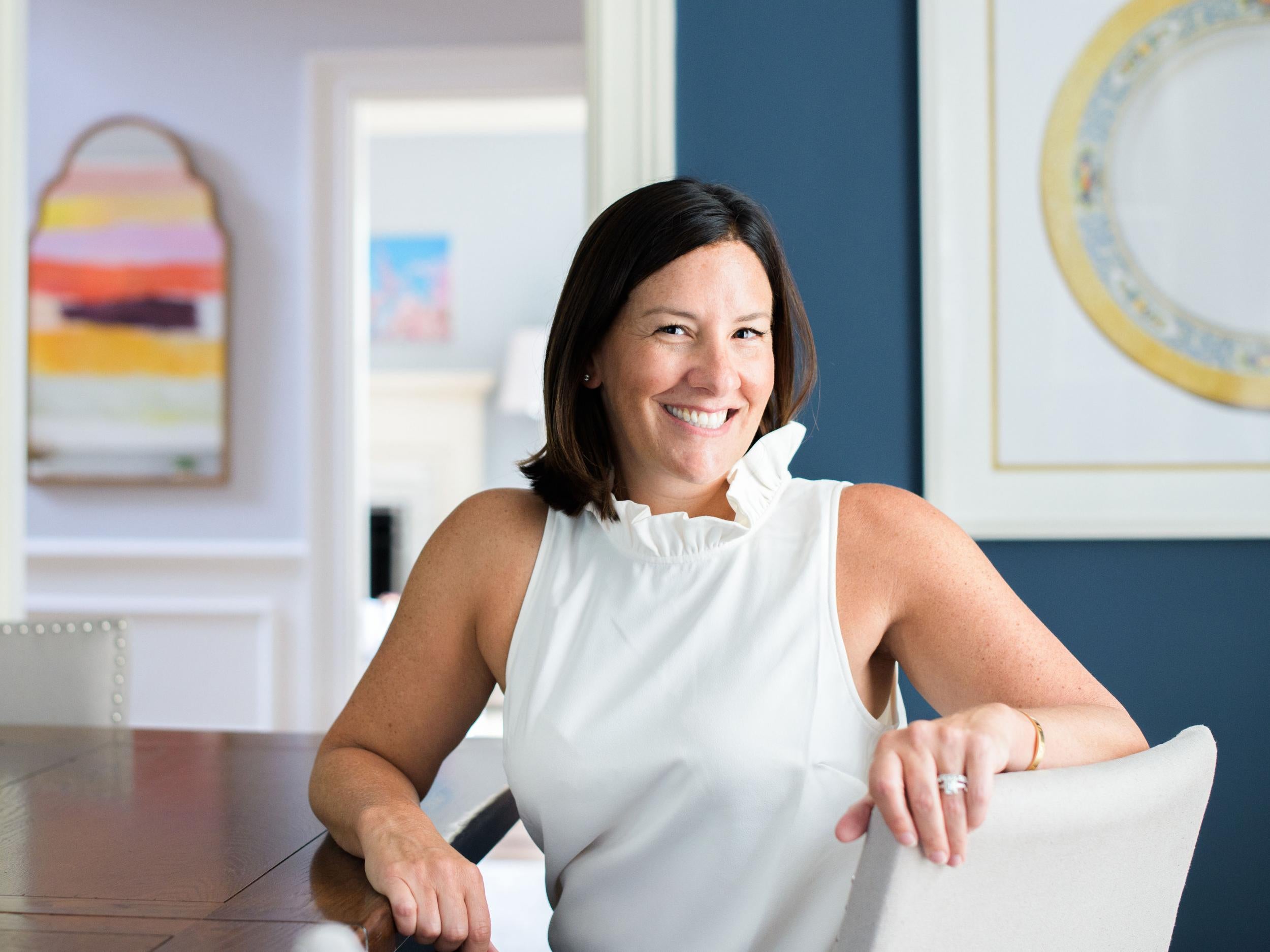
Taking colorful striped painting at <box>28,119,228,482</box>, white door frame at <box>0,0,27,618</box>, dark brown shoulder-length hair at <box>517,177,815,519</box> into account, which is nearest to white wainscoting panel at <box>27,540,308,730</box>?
colorful striped painting at <box>28,119,228,482</box>

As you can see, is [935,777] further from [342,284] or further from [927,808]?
[342,284]

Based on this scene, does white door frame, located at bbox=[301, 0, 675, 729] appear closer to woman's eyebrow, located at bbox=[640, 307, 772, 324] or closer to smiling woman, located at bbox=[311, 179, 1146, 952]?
smiling woman, located at bbox=[311, 179, 1146, 952]

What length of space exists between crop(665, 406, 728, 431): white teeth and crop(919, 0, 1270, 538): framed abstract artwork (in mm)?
764

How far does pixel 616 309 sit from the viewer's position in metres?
1.40

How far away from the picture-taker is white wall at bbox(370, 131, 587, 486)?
6715 millimetres

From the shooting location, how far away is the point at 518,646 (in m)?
1.35

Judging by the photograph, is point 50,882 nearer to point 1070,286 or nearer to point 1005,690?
point 1005,690

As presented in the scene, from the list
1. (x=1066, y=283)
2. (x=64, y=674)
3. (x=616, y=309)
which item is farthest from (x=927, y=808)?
(x=64, y=674)

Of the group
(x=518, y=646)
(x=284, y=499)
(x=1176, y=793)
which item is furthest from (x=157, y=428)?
(x=1176, y=793)

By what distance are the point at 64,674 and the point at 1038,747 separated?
5.73 feet

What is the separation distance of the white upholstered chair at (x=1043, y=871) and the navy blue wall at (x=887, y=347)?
1.16 meters

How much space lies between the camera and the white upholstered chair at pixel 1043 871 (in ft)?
2.64

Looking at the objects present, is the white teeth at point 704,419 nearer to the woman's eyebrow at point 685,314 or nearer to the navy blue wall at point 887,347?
the woman's eyebrow at point 685,314

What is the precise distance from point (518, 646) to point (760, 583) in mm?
298
